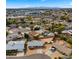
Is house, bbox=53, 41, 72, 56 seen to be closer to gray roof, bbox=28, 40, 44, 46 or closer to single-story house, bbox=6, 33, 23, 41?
gray roof, bbox=28, 40, 44, 46

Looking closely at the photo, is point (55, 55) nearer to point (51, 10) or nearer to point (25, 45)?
point (25, 45)

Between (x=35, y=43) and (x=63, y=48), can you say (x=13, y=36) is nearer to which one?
(x=35, y=43)

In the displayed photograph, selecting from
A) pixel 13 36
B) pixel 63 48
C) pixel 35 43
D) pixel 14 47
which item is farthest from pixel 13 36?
pixel 63 48

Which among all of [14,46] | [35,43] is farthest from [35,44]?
[14,46]

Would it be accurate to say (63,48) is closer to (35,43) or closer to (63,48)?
(63,48)

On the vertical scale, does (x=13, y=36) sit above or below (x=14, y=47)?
above

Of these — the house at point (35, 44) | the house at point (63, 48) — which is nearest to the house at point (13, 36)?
the house at point (35, 44)

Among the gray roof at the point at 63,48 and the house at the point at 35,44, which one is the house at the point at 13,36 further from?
the gray roof at the point at 63,48

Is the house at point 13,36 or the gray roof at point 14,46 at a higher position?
the house at point 13,36
